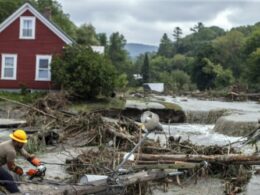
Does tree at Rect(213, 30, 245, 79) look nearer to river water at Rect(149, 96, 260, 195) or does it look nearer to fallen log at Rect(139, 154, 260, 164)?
river water at Rect(149, 96, 260, 195)

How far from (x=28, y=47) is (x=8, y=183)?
26624mm

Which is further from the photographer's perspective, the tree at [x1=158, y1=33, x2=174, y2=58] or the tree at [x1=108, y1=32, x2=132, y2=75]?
the tree at [x1=158, y1=33, x2=174, y2=58]

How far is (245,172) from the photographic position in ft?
47.2

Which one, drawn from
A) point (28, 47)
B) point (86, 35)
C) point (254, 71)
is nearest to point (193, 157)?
point (28, 47)

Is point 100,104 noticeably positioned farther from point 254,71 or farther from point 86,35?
point 254,71

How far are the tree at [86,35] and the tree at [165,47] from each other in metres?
85.6

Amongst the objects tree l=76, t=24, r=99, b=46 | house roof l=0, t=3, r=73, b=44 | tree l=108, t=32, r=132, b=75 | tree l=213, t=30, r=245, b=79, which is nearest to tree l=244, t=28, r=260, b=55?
tree l=213, t=30, r=245, b=79

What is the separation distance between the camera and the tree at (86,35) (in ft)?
206

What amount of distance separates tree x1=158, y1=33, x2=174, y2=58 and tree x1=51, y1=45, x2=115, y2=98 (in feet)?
408

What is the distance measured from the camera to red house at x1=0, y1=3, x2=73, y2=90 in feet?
117

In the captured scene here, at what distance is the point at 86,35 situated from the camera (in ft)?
221

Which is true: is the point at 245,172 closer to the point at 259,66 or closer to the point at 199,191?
the point at 199,191

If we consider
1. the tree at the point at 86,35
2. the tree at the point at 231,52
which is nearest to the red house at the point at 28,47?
the tree at the point at 86,35

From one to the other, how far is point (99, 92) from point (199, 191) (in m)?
19.8
